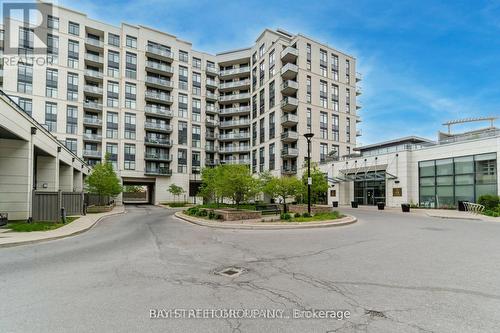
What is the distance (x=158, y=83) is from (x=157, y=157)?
15.5 metres

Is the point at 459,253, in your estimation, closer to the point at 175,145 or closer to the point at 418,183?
the point at 418,183

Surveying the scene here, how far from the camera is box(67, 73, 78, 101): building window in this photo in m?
50.2

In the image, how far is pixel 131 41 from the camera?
55.7 m

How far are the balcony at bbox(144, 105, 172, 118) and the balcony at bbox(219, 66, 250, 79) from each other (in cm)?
1723

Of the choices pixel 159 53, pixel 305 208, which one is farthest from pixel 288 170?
pixel 159 53

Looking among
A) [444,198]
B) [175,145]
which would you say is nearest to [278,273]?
[444,198]

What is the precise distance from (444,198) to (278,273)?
3220 centimetres

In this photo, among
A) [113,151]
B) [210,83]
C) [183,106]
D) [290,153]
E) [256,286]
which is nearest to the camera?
[256,286]

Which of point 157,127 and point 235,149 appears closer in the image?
point 157,127

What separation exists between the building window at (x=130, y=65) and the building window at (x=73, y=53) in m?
8.40

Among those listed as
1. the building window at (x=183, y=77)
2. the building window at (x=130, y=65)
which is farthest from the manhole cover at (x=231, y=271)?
the building window at (x=183, y=77)

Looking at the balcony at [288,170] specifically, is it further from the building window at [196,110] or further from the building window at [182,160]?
the building window at [196,110]

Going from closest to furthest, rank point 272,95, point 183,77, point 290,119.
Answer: point 290,119
point 272,95
point 183,77

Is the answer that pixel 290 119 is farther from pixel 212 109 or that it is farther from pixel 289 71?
pixel 212 109
